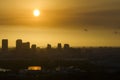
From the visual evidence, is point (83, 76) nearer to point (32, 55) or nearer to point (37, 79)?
point (37, 79)

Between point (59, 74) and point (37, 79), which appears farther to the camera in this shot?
point (59, 74)

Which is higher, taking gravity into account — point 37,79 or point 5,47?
point 5,47

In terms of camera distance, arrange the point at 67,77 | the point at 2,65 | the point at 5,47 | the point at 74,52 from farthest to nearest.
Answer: the point at 5,47, the point at 74,52, the point at 2,65, the point at 67,77

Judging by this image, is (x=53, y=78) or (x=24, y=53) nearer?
(x=53, y=78)

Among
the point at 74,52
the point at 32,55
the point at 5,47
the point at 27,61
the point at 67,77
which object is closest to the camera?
the point at 67,77

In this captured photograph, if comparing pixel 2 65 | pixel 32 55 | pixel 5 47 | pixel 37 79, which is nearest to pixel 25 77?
→ pixel 37 79

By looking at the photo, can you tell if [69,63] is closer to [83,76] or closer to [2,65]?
[2,65]

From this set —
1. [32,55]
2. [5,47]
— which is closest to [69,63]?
[32,55]

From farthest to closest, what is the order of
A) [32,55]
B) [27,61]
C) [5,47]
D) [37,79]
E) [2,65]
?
1. [5,47]
2. [32,55]
3. [27,61]
4. [2,65]
5. [37,79]

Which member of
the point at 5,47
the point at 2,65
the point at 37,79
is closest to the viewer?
the point at 37,79
